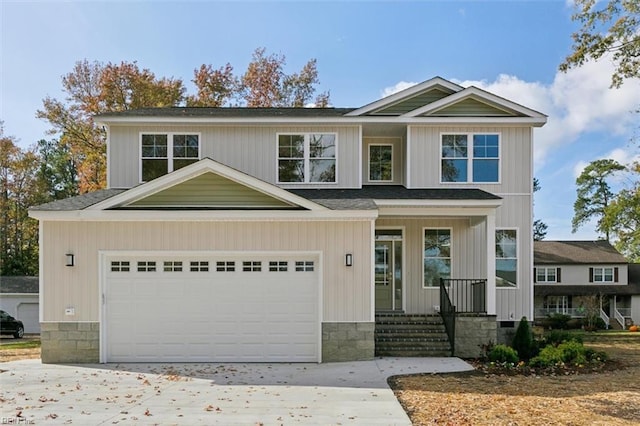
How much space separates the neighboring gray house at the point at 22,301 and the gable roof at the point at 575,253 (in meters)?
29.9

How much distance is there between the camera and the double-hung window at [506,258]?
13.6 metres

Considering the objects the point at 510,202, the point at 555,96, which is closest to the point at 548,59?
the point at 555,96

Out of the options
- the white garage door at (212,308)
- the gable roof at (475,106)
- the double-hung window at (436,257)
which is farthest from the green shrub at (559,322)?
the white garage door at (212,308)

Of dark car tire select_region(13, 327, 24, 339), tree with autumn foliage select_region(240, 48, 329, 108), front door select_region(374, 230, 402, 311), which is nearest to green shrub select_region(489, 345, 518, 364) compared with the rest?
front door select_region(374, 230, 402, 311)

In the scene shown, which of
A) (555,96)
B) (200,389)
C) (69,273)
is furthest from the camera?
(555,96)

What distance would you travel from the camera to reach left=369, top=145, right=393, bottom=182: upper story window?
585 inches

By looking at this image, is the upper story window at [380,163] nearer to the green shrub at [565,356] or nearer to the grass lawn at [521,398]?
the green shrub at [565,356]

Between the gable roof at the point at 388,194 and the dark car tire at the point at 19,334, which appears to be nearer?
the gable roof at the point at 388,194

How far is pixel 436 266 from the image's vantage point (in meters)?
13.7

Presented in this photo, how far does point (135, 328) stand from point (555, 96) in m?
17.6

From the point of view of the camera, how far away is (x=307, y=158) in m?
13.9

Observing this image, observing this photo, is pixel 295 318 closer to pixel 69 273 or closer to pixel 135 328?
pixel 135 328

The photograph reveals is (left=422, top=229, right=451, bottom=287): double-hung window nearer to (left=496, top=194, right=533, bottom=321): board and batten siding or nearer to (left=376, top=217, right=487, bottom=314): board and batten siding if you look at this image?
(left=376, top=217, right=487, bottom=314): board and batten siding

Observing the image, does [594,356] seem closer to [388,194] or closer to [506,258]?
[506,258]
